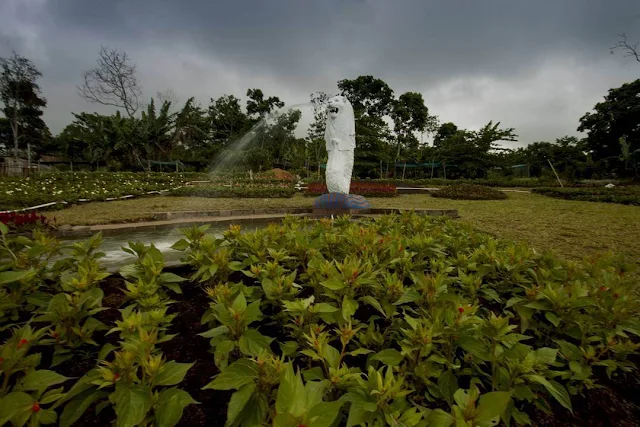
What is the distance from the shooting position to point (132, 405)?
0.93 m

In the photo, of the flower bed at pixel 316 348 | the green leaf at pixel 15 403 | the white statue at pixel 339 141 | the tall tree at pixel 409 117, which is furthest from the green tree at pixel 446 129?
the green leaf at pixel 15 403

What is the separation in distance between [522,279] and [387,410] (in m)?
1.48

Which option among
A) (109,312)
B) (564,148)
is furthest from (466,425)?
(564,148)

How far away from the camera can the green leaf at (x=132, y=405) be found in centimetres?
90

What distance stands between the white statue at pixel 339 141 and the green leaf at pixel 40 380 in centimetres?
880

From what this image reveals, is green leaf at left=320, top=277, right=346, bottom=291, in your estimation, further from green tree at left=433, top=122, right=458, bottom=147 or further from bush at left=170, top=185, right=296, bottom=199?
green tree at left=433, top=122, right=458, bottom=147

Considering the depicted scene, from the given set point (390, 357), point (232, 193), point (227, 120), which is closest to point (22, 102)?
point (227, 120)

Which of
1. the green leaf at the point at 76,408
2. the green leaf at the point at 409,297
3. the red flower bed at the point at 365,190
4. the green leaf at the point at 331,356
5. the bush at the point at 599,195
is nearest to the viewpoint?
the green leaf at the point at 76,408

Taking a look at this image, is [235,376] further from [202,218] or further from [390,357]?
[202,218]

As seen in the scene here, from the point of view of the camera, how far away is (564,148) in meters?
30.3

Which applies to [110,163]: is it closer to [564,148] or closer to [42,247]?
[42,247]

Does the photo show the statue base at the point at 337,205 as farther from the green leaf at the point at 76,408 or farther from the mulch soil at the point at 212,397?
the green leaf at the point at 76,408

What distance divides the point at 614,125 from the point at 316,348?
37.9m

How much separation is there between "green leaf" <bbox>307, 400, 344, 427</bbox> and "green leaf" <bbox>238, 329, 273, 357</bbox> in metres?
0.43
